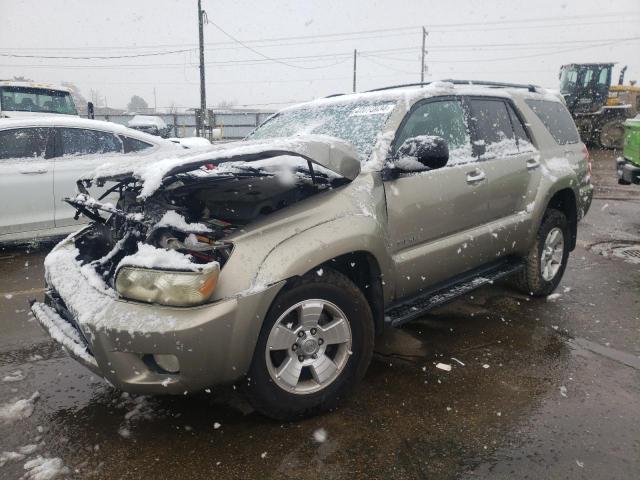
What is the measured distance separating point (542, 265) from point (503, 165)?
3.59 feet

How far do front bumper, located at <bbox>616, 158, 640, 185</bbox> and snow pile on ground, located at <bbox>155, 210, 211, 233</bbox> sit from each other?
7499mm

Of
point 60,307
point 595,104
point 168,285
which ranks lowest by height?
point 60,307

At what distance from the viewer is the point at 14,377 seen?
9.73 feet

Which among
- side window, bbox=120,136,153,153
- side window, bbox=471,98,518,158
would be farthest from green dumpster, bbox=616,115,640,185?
side window, bbox=120,136,153,153

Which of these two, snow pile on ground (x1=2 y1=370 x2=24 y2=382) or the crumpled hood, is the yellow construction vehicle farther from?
snow pile on ground (x1=2 y1=370 x2=24 y2=382)

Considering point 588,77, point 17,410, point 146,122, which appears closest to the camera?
point 17,410

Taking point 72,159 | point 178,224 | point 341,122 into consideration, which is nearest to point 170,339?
point 178,224

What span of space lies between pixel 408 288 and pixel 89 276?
1813mm

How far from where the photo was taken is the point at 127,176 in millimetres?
2684

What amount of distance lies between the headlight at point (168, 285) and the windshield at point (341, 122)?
1293 millimetres

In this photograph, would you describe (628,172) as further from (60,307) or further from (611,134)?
(611,134)

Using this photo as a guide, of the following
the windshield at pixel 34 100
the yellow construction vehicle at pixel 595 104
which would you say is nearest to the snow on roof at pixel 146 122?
the windshield at pixel 34 100

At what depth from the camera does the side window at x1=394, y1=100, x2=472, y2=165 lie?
10.4 ft

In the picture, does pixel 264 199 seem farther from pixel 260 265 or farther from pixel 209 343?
pixel 209 343
